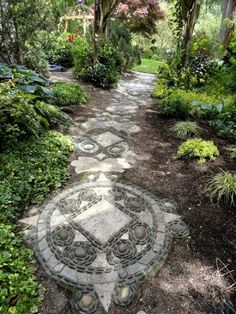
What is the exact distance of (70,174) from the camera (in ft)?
9.77

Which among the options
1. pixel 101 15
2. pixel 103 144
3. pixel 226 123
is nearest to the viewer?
pixel 103 144

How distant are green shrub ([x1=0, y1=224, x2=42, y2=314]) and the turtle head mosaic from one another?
13 cm

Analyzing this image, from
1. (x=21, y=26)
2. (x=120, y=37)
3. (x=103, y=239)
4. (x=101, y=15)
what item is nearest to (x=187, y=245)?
(x=103, y=239)

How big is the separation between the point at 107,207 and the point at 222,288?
1.20m

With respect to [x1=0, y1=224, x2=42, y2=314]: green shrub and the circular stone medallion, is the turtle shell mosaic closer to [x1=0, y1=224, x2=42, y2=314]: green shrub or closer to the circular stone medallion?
the circular stone medallion

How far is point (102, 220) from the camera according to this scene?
233cm

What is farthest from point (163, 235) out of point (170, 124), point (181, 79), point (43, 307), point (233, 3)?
point (233, 3)

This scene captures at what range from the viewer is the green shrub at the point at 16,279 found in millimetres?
1581

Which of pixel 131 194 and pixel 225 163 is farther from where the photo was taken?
pixel 225 163

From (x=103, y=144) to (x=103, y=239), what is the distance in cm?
180

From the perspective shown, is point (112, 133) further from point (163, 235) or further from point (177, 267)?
point (177, 267)

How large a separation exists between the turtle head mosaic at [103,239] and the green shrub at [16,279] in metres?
0.13

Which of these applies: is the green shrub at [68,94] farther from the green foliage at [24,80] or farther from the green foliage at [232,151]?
the green foliage at [232,151]

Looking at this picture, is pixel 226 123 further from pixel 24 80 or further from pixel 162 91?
pixel 24 80
